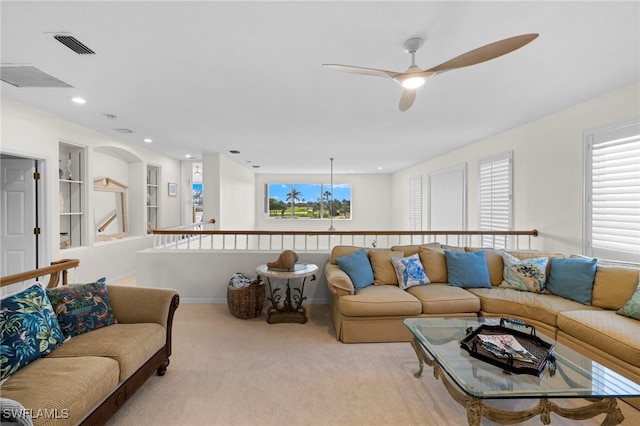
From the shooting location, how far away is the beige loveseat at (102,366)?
4.70 feet

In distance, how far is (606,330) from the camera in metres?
2.17

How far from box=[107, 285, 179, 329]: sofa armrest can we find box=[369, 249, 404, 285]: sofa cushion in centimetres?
214

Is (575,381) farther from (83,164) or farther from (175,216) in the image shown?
(175,216)

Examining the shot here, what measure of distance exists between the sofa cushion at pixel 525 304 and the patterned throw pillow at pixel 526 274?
0.09 m

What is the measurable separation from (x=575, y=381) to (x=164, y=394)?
8.70 feet

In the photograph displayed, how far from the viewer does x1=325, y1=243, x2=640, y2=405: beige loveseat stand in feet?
7.25

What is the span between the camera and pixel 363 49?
2105 mm

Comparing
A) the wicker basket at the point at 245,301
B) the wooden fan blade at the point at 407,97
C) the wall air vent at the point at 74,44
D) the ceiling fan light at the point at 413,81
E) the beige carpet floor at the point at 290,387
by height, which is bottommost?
the beige carpet floor at the point at 290,387

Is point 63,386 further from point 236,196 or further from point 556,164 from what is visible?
point 236,196

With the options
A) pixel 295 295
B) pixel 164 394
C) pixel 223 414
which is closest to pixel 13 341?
pixel 164 394

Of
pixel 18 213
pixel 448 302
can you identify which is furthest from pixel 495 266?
pixel 18 213

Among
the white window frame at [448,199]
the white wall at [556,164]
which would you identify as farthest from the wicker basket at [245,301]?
the white window frame at [448,199]

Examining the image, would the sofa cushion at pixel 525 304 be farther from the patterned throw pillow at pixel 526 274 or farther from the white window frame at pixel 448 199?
the white window frame at pixel 448 199

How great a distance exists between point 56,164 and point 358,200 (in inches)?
302
